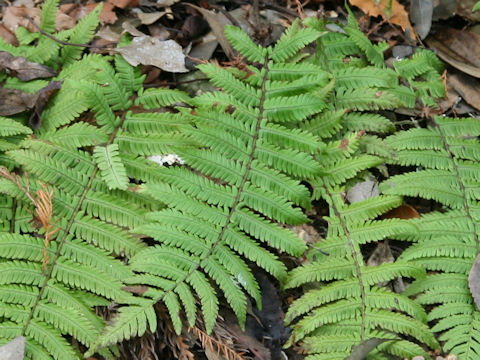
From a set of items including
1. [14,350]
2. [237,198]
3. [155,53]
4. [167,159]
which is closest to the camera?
[14,350]

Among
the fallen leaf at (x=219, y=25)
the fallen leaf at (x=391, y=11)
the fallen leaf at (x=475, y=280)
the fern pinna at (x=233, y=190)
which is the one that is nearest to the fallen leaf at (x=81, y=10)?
the fallen leaf at (x=219, y=25)

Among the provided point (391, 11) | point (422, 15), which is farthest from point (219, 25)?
point (422, 15)

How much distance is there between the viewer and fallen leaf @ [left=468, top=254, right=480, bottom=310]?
3065 mm

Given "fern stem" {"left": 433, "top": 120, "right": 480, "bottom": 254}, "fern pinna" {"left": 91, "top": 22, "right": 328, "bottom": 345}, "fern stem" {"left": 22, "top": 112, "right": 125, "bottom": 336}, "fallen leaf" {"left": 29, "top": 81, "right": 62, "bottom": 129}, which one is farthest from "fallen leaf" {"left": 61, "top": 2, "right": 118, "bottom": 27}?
"fern stem" {"left": 433, "top": 120, "right": 480, "bottom": 254}

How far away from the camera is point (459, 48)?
4.11 m

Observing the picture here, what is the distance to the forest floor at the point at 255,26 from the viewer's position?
389cm

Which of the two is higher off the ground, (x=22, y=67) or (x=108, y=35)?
(x=108, y=35)

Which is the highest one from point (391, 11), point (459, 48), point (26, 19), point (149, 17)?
point (391, 11)

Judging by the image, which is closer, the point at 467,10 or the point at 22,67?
the point at 22,67

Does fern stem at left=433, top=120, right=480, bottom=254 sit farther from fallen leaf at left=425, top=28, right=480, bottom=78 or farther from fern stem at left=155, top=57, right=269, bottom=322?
fern stem at left=155, top=57, right=269, bottom=322

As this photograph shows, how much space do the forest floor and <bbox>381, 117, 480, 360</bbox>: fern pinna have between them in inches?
10.3

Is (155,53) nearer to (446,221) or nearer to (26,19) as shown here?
(26,19)

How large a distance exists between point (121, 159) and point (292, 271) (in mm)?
1309

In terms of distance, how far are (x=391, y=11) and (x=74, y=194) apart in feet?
9.36
